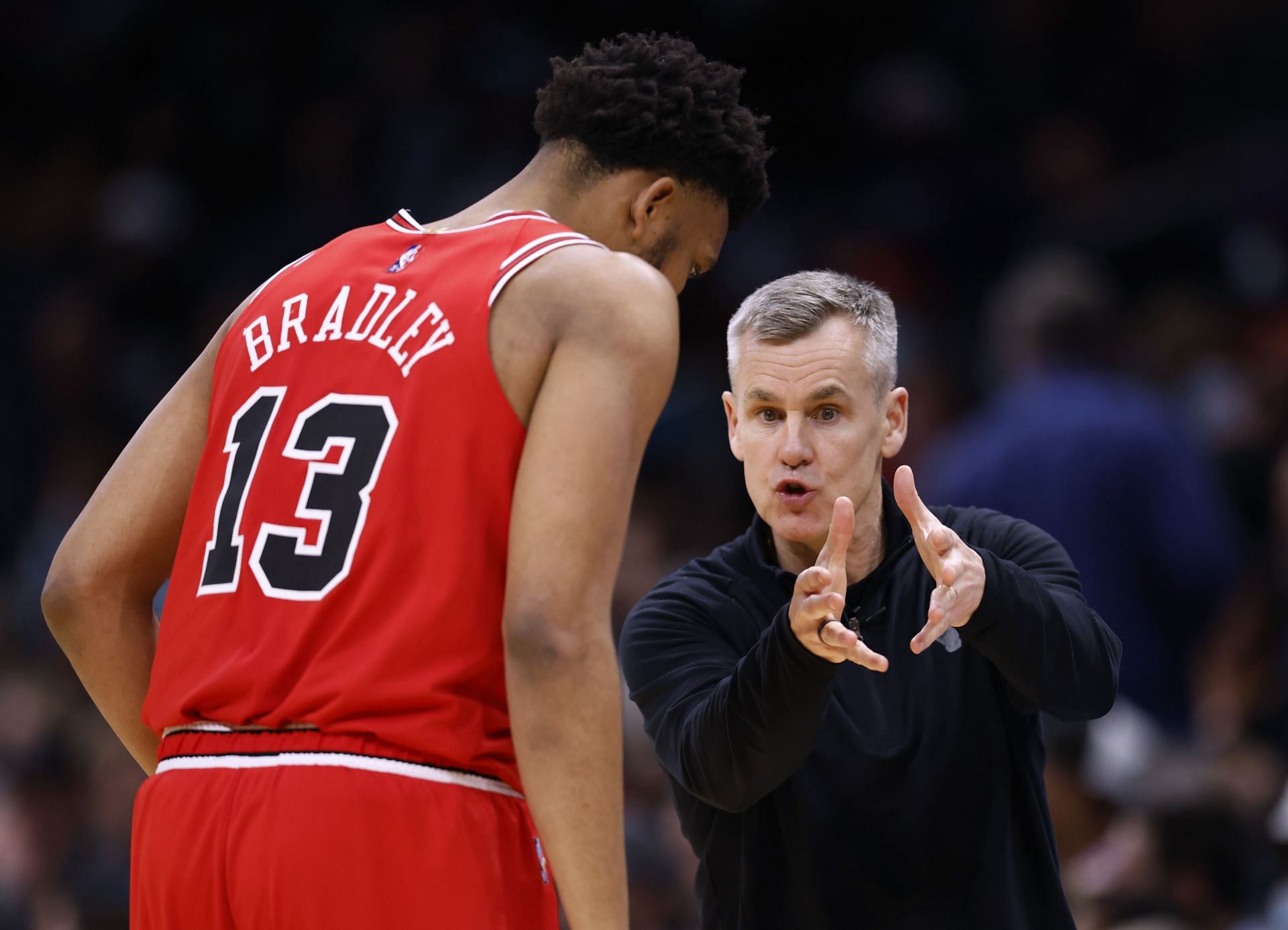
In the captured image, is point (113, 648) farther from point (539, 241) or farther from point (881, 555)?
point (881, 555)

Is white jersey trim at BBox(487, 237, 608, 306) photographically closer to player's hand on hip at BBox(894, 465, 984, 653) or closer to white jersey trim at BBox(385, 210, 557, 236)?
white jersey trim at BBox(385, 210, 557, 236)

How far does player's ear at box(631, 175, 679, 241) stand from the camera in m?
2.88

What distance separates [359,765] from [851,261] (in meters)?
6.88

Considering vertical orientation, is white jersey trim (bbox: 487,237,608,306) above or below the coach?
above

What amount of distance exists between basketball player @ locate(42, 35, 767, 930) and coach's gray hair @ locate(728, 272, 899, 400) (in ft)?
1.67

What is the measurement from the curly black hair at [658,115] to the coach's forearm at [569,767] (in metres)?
0.94

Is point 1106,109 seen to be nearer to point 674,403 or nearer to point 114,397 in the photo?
point 674,403

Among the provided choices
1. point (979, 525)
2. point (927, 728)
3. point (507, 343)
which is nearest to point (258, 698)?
point (507, 343)

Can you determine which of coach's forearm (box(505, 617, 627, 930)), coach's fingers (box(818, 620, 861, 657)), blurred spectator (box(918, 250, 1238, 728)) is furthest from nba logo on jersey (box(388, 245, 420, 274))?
blurred spectator (box(918, 250, 1238, 728))

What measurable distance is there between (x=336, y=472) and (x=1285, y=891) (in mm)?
3030

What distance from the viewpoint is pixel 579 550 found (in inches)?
95.7

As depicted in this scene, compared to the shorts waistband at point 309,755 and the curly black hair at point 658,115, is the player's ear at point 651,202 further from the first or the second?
the shorts waistband at point 309,755

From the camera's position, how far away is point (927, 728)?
2934 millimetres

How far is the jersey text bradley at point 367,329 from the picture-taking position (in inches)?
102
